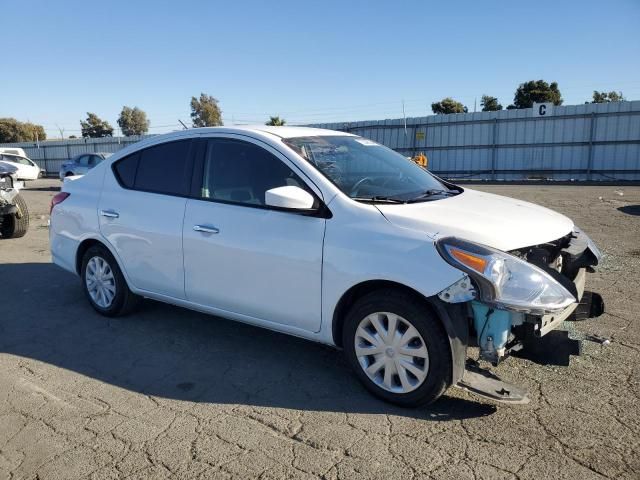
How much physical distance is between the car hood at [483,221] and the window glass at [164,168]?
186cm

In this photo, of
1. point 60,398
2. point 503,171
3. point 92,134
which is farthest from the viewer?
point 92,134

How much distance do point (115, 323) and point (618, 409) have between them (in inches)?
161

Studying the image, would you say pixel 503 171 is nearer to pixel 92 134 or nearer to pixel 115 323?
pixel 115 323

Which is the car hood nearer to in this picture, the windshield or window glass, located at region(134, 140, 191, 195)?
the windshield

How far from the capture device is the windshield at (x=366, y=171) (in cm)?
375

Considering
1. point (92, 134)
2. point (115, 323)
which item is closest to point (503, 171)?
point (115, 323)

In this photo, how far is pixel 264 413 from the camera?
131 inches

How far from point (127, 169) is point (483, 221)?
327cm

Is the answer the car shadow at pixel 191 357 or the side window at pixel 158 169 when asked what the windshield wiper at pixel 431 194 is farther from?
the side window at pixel 158 169

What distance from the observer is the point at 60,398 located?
11.6 ft

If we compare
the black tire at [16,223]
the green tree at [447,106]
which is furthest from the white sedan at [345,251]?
the green tree at [447,106]

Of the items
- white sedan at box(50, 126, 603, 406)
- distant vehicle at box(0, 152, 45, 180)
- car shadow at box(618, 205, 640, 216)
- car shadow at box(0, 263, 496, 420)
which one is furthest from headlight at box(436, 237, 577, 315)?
distant vehicle at box(0, 152, 45, 180)

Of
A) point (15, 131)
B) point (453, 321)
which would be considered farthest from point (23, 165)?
point (15, 131)

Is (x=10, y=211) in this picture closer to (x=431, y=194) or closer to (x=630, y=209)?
(x=431, y=194)
